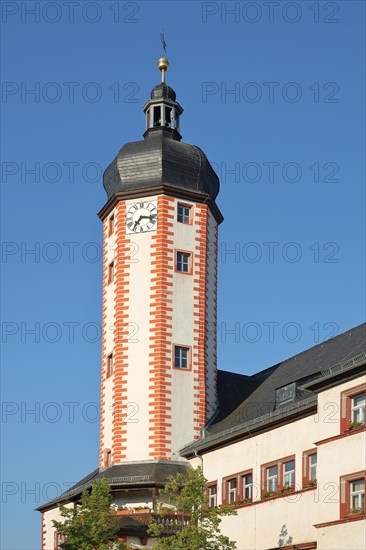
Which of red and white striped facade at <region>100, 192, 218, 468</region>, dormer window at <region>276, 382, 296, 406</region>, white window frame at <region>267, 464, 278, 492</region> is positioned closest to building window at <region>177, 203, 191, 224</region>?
red and white striped facade at <region>100, 192, 218, 468</region>

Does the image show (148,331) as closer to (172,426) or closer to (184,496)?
(172,426)

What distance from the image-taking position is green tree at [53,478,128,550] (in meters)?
37.1

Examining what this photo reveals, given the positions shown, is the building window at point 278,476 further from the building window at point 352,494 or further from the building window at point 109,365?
the building window at point 109,365

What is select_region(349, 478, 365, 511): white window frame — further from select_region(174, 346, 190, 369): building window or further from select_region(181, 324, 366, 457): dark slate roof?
select_region(174, 346, 190, 369): building window

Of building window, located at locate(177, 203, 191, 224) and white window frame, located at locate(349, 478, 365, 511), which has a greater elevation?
building window, located at locate(177, 203, 191, 224)

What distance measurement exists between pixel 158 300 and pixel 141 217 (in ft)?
12.6

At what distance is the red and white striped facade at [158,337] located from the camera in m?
45.0

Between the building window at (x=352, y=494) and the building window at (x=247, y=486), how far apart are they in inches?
292

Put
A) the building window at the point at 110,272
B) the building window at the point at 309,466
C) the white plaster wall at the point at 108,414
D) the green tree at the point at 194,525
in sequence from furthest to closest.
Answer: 1. the building window at the point at 110,272
2. the white plaster wall at the point at 108,414
3. the building window at the point at 309,466
4. the green tree at the point at 194,525

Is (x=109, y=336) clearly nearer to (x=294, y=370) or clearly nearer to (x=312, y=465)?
(x=294, y=370)

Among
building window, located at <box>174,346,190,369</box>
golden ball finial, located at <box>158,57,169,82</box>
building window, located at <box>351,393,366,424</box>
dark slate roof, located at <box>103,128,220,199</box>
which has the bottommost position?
building window, located at <box>351,393,366,424</box>

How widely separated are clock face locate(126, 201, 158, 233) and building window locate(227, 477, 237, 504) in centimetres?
1175

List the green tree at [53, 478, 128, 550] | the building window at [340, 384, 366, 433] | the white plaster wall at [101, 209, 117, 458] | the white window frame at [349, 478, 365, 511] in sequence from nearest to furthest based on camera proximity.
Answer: the white window frame at [349, 478, 365, 511] < the building window at [340, 384, 366, 433] < the green tree at [53, 478, 128, 550] < the white plaster wall at [101, 209, 117, 458]

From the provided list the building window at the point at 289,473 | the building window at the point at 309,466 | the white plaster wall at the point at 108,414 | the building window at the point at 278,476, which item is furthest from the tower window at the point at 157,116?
the building window at the point at 309,466
